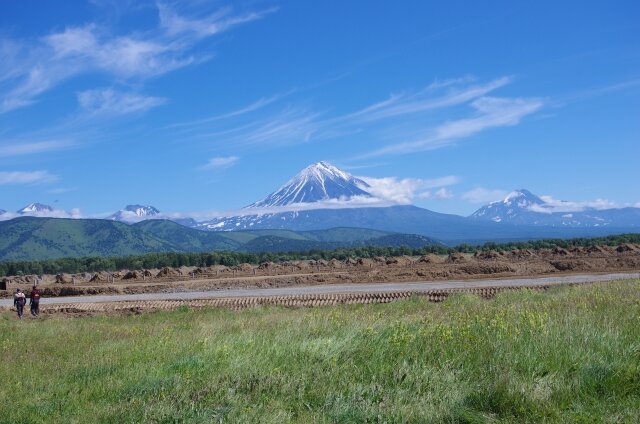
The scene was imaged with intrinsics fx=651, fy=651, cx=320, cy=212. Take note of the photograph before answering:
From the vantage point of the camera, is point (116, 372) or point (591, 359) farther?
point (116, 372)

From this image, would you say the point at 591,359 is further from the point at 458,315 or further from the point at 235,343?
the point at 235,343

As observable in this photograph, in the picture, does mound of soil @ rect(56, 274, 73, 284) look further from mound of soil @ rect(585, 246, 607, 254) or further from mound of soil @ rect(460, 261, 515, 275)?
mound of soil @ rect(585, 246, 607, 254)

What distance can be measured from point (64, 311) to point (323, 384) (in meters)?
27.8

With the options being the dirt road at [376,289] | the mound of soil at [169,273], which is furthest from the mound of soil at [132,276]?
the dirt road at [376,289]

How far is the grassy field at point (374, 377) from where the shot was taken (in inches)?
320

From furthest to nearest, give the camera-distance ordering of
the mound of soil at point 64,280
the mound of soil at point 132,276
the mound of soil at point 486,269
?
the mound of soil at point 132,276
the mound of soil at point 64,280
the mound of soil at point 486,269

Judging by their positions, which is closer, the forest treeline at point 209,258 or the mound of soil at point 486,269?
the mound of soil at point 486,269

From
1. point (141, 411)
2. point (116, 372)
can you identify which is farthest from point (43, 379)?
point (141, 411)

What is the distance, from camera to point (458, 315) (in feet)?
42.7

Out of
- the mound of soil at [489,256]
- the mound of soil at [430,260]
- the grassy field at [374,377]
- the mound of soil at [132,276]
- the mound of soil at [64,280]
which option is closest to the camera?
the grassy field at [374,377]

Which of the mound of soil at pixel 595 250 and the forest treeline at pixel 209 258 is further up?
the forest treeline at pixel 209 258

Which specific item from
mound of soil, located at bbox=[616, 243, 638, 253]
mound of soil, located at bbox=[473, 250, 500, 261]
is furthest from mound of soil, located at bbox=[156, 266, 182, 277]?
mound of soil, located at bbox=[616, 243, 638, 253]

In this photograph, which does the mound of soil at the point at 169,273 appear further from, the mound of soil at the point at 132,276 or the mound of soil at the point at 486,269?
the mound of soil at the point at 486,269

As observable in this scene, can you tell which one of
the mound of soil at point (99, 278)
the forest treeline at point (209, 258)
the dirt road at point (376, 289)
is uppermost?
the forest treeline at point (209, 258)
